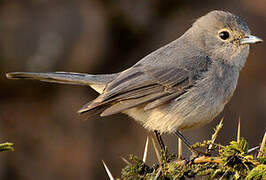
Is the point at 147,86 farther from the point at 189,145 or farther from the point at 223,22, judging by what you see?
the point at 223,22

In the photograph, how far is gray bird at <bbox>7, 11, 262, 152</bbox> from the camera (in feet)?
15.2

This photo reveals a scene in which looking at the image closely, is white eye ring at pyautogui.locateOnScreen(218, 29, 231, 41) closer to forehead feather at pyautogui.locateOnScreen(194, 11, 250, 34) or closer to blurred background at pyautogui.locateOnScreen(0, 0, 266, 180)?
forehead feather at pyautogui.locateOnScreen(194, 11, 250, 34)

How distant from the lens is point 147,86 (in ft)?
15.7

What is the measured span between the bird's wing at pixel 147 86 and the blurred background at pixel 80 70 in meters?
3.10

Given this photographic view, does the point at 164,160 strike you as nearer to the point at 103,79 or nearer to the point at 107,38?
the point at 103,79

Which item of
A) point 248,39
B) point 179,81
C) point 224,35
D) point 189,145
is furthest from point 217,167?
point 224,35

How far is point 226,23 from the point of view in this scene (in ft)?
16.8

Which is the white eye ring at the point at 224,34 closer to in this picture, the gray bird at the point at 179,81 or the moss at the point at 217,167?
the gray bird at the point at 179,81

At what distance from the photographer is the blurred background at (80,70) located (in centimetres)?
773

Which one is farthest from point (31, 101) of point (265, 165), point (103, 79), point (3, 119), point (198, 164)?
point (265, 165)

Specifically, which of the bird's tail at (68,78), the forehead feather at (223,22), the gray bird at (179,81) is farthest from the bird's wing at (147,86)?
the forehead feather at (223,22)

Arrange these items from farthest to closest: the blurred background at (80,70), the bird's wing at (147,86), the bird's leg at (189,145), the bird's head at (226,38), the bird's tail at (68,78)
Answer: the blurred background at (80,70)
the bird's head at (226,38)
the bird's tail at (68,78)
the bird's wing at (147,86)
the bird's leg at (189,145)

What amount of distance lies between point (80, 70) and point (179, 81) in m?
3.40

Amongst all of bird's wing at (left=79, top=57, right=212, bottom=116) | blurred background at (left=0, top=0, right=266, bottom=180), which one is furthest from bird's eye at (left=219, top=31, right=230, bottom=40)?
blurred background at (left=0, top=0, right=266, bottom=180)
